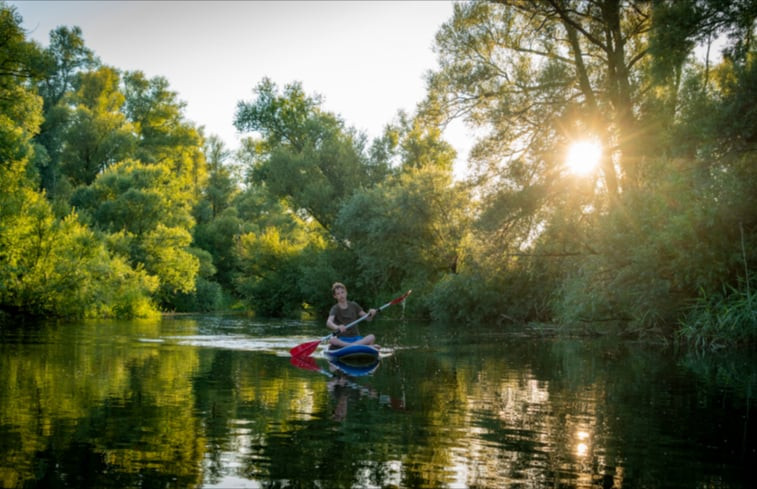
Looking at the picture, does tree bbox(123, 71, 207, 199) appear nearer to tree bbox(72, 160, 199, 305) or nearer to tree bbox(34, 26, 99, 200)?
tree bbox(34, 26, 99, 200)

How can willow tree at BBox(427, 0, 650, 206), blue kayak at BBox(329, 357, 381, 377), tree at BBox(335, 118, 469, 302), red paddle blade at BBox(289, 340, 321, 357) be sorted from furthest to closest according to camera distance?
tree at BBox(335, 118, 469, 302)
willow tree at BBox(427, 0, 650, 206)
red paddle blade at BBox(289, 340, 321, 357)
blue kayak at BBox(329, 357, 381, 377)

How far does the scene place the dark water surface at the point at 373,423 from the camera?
5.27m

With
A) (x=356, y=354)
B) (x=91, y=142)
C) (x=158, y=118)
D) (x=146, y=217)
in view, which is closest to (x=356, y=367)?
(x=356, y=354)

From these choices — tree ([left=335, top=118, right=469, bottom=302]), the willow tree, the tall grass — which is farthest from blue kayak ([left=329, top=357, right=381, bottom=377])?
tree ([left=335, top=118, right=469, bottom=302])

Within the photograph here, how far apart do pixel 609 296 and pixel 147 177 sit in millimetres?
28657

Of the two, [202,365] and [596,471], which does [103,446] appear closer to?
[596,471]

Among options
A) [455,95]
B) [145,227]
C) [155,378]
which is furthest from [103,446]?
[145,227]

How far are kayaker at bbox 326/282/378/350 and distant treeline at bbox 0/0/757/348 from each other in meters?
7.34

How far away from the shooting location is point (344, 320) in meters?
15.3

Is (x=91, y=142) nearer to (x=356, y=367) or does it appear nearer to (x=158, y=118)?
(x=158, y=118)

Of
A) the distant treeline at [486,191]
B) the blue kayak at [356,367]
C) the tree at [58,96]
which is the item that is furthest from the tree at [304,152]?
the blue kayak at [356,367]

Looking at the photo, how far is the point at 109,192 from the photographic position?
41.6 meters

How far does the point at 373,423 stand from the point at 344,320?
8.11 meters

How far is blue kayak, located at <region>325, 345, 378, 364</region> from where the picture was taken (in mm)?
13609
